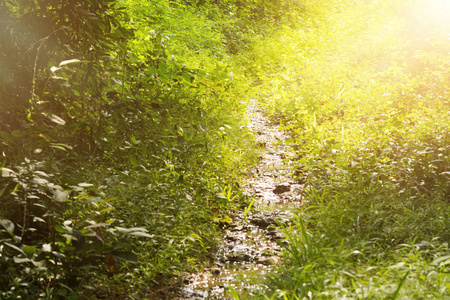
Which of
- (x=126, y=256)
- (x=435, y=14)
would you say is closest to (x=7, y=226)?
(x=126, y=256)

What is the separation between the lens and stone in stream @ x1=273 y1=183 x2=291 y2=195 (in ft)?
17.2

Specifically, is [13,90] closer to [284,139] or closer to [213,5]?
[284,139]

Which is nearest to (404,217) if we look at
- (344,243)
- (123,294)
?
(344,243)

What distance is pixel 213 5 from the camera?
1188 centimetres

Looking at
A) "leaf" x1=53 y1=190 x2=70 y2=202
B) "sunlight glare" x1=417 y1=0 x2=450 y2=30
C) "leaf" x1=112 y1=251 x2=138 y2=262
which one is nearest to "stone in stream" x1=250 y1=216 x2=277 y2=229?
"leaf" x1=112 y1=251 x2=138 y2=262

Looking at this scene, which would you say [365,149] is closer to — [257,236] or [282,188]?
[282,188]

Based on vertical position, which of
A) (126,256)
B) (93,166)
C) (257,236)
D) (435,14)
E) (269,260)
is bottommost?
(257,236)

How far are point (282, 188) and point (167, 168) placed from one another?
1.60 metres

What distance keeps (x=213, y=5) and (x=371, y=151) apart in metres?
8.29

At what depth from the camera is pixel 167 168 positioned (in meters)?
4.49

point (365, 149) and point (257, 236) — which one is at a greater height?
point (365, 149)

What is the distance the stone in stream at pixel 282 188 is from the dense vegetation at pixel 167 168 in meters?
0.33

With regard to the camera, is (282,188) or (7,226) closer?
(7,226)

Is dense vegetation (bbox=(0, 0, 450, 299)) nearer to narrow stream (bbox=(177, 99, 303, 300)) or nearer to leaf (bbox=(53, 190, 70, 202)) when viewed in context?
→ leaf (bbox=(53, 190, 70, 202))
